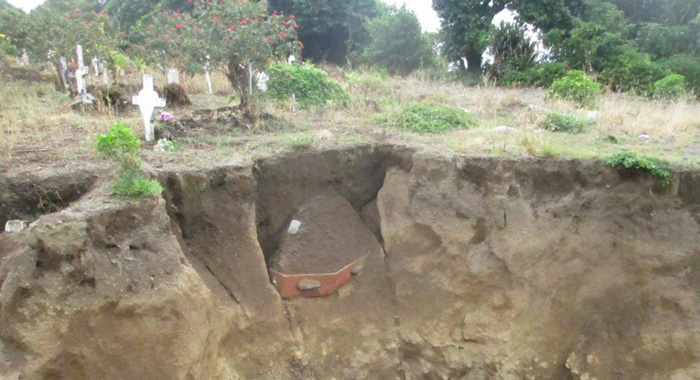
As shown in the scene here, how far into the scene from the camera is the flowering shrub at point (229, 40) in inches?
302

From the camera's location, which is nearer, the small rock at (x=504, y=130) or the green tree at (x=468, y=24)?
the small rock at (x=504, y=130)

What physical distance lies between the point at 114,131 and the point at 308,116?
382 centimetres

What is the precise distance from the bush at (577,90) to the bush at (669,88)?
1984 mm

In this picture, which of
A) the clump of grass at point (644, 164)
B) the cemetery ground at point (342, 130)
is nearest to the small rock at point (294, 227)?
the cemetery ground at point (342, 130)

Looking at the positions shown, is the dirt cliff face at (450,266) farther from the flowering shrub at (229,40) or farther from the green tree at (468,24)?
the green tree at (468,24)

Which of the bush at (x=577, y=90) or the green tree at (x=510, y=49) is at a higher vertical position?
the green tree at (x=510, y=49)

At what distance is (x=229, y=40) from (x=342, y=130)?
2097 mm

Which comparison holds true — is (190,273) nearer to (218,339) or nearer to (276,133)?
(218,339)

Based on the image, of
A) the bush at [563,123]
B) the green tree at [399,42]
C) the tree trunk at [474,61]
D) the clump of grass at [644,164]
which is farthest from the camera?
the green tree at [399,42]

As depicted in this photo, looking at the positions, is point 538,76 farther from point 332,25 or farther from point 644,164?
point 644,164

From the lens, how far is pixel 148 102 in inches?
251

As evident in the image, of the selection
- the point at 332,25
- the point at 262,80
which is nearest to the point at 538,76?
the point at 332,25

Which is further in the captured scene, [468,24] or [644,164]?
[468,24]

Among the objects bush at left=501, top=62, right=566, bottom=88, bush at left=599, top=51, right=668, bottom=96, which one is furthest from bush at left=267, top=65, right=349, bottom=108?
bush at left=599, top=51, right=668, bottom=96
